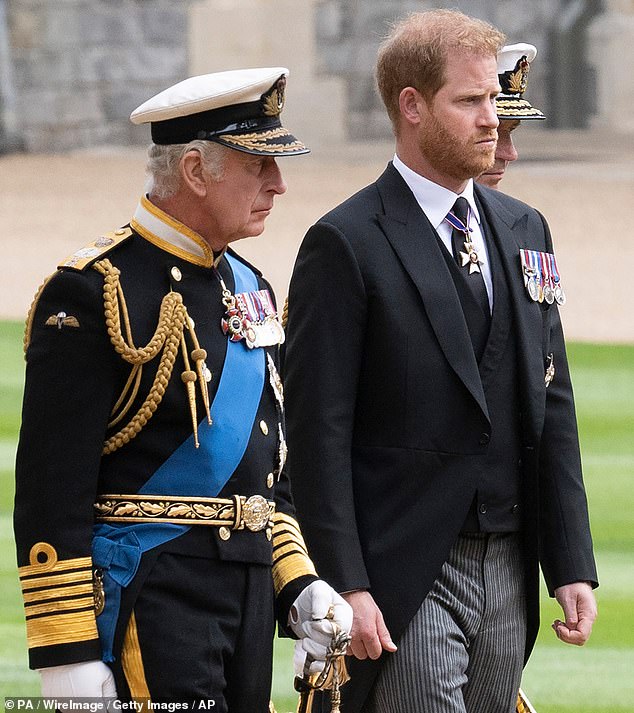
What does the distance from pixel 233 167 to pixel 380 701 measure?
1.08m

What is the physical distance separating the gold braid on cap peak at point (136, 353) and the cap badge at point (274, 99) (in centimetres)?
42

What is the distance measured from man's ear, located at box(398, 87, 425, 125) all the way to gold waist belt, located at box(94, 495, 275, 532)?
2.89 ft

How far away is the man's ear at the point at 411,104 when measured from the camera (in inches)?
132

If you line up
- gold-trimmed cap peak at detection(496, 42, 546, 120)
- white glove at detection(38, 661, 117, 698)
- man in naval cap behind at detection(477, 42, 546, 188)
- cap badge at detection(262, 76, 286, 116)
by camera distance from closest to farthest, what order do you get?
white glove at detection(38, 661, 117, 698) < cap badge at detection(262, 76, 286, 116) < man in naval cap behind at detection(477, 42, 546, 188) < gold-trimmed cap peak at detection(496, 42, 546, 120)

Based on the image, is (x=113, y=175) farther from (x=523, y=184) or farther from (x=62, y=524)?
(x=62, y=524)

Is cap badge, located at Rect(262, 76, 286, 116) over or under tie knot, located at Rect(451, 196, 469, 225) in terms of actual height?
Result: over

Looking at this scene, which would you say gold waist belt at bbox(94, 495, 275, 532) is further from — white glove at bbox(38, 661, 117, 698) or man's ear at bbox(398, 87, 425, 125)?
man's ear at bbox(398, 87, 425, 125)

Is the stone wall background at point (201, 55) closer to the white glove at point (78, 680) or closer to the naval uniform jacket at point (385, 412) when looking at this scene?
the naval uniform jacket at point (385, 412)

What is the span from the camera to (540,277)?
11.3 feet

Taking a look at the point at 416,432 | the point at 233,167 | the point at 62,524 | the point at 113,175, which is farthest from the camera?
the point at 113,175

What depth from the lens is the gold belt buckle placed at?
2.86 m

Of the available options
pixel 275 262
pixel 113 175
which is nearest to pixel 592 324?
pixel 275 262

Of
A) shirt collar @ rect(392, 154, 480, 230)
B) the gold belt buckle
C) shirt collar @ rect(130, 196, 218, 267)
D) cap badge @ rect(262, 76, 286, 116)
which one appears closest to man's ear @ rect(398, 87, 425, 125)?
shirt collar @ rect(392, 154, 480, 230)

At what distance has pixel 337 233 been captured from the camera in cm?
332
